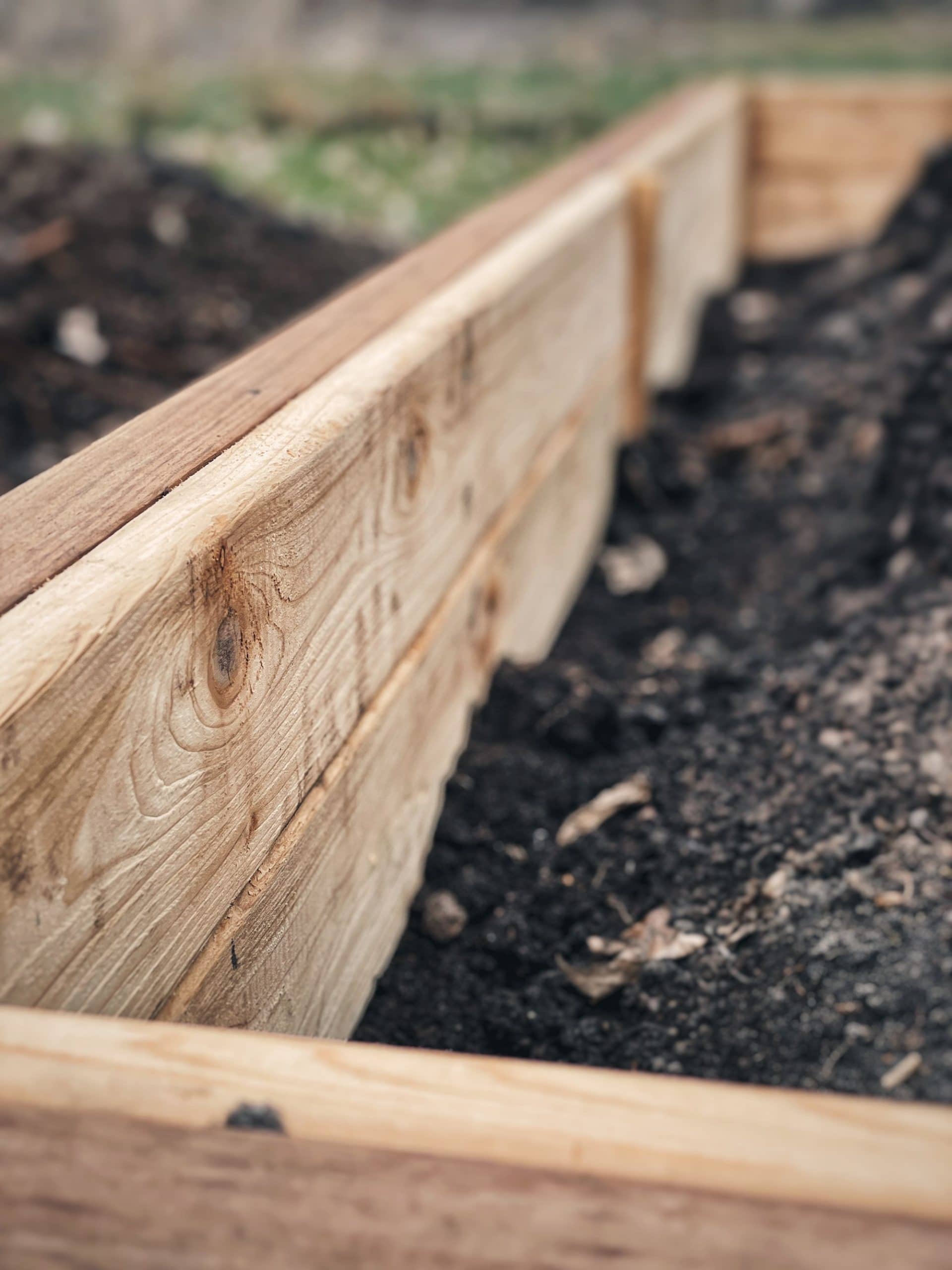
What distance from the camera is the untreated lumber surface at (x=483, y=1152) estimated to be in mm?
705

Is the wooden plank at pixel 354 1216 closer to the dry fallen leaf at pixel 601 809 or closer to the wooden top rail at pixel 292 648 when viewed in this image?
the wooden top rail at pixel 292 648

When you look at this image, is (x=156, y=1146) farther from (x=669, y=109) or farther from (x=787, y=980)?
(x=669, y=109)

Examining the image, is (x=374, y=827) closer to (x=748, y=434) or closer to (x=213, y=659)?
(x=213, y=659)

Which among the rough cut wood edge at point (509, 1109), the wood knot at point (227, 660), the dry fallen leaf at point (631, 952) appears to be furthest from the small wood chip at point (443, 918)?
the rough cut wood edge at point (509, 1109)

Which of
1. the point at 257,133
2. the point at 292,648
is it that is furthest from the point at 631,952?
the point at 257,133

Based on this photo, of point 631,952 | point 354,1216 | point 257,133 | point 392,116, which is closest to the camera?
point 354,1216

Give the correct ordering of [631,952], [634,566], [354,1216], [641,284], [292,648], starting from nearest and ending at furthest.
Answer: [354,1216] → [292,648] → [631,952] → [634,566] → [641,284]

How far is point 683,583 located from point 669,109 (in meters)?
2.23

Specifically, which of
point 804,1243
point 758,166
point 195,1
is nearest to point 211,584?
point 804,1243

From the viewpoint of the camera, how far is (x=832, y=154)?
4891 millimetres

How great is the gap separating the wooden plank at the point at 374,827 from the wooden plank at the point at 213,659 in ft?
0.12

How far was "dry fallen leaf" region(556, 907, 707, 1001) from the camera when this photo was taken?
146 cm

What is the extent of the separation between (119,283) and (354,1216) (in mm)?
4565

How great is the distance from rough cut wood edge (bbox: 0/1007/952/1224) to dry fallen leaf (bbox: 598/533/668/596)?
2.03 meters
